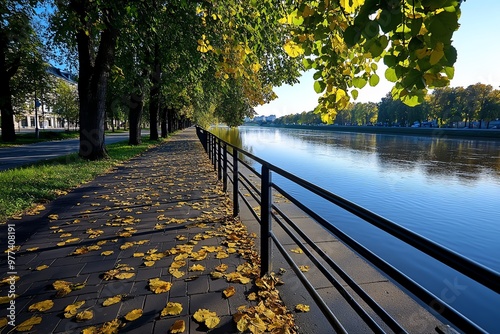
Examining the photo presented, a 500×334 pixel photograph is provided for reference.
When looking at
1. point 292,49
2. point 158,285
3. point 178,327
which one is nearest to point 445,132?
point 292,49

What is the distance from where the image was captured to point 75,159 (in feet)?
38.6

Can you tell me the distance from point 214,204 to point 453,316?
540cm

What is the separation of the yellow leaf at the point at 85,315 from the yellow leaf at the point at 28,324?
304 millimetres

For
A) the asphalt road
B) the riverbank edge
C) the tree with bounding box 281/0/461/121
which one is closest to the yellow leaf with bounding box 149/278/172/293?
→ the tree with bounding box 281/0/461/121

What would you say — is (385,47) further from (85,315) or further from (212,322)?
(85,315)

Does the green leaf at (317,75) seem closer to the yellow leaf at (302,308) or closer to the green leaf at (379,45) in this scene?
the green leaf at (379,45)

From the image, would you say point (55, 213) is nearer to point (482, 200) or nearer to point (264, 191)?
point (264, 191)

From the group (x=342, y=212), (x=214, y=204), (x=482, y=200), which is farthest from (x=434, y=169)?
(x=214, y=204)

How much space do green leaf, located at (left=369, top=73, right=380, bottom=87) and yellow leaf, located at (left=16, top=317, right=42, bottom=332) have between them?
11.7ft

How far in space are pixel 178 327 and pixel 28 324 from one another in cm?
126

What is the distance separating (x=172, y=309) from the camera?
2641 millimetres

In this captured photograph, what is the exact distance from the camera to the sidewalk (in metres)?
2.56

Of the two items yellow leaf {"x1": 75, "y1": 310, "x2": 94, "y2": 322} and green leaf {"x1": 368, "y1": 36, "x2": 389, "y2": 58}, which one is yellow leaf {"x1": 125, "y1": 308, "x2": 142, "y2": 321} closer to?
yellow leaf {"x1": 75, "y1": 310, "x2": 94, "y2": 322}

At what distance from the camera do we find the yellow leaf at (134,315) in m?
2.53
